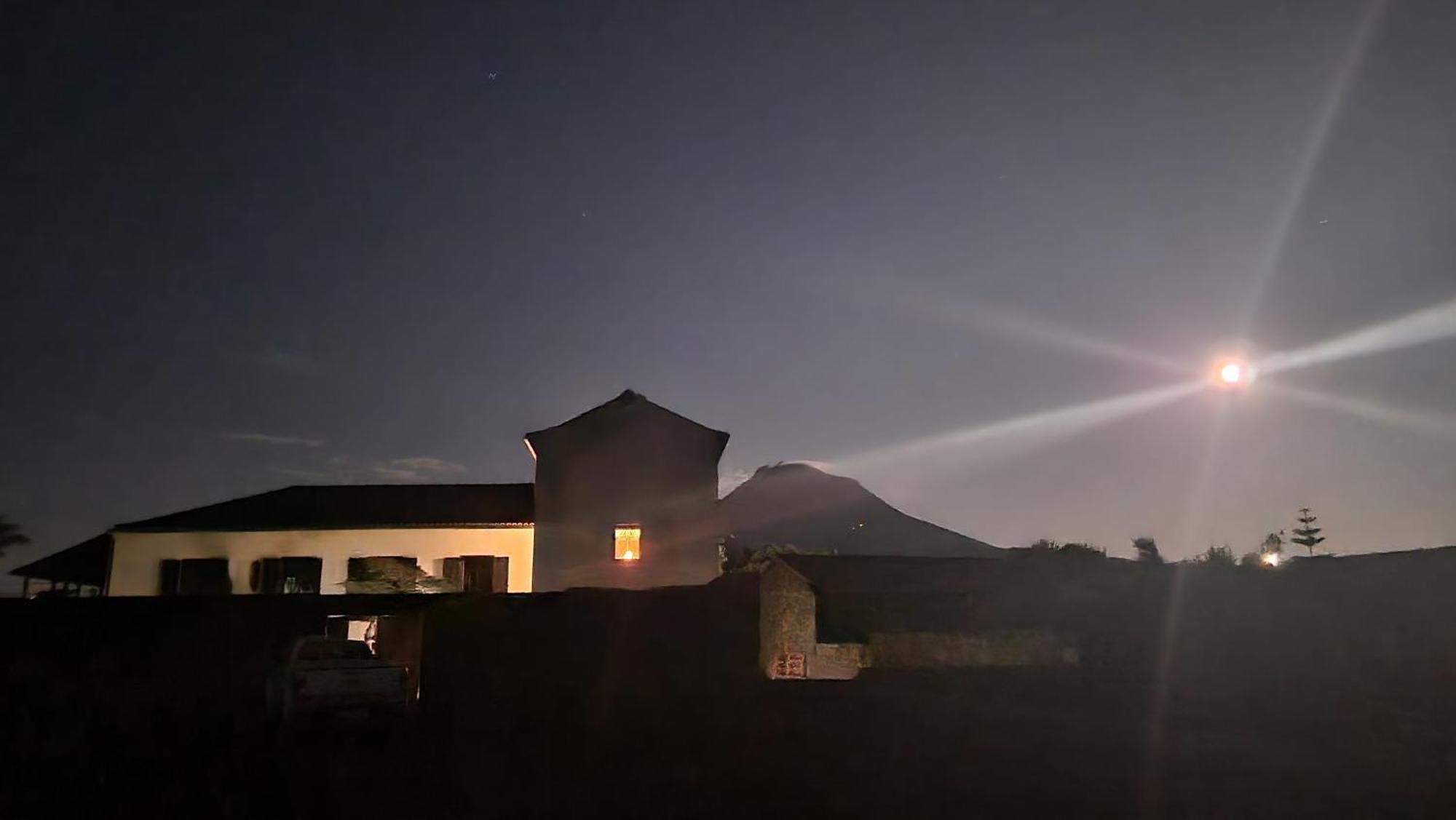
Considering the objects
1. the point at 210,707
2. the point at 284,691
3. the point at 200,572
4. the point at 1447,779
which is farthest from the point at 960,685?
the point at 200,572

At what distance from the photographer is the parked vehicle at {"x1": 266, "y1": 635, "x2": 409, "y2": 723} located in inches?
587

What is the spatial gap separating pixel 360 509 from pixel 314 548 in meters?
2.28

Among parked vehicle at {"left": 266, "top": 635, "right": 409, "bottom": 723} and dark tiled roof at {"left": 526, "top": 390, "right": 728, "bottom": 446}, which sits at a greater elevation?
dark tiled roof at {"left": 526, "top": 390, "right": 728, "bottom": 446}

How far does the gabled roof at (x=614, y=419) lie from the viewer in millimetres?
32375

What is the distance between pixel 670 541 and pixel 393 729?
55.2ft

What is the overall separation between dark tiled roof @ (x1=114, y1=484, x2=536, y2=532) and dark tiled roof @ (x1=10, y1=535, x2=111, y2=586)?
1299mm

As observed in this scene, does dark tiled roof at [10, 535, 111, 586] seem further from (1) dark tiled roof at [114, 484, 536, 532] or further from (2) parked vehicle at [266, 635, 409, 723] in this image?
(2) parked vehicle at [266, 635, 409, 723]

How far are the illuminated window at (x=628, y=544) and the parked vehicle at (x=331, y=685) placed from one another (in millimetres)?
15036

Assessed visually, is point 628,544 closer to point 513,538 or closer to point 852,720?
point 513,538

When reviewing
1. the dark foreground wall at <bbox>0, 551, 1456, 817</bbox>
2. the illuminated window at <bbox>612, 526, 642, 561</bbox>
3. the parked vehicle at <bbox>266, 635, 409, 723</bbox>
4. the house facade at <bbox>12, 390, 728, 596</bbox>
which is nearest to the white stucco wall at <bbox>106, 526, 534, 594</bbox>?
the house facade at <bbox>12, 390, 728, 596</bbox>

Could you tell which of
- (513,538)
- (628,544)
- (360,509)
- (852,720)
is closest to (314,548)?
(360,509)

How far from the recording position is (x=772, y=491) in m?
72.2

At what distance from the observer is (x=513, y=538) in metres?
31.6

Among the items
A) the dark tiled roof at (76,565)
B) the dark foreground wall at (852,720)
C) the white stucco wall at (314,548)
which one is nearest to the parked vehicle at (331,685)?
the dark foreground wall at (852,720)
